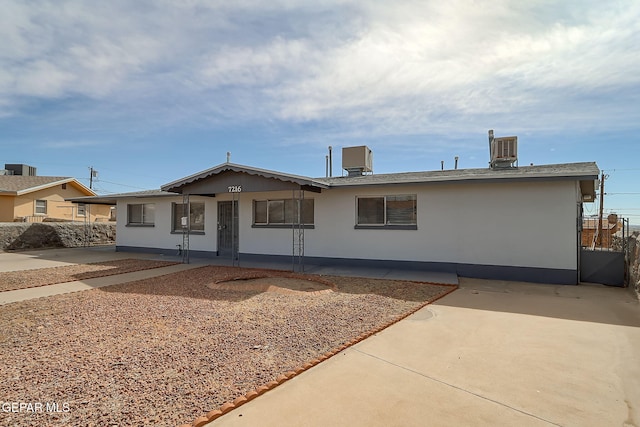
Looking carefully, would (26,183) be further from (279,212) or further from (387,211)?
(387,211)

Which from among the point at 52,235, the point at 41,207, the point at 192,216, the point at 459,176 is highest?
the point at 459,176

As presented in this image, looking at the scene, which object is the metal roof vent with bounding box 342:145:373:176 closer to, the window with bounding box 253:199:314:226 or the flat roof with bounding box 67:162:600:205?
the flat roof with bounding box 67:162:600:205

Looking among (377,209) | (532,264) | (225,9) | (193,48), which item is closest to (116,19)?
(193,48)

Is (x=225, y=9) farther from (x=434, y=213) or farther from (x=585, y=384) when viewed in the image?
(x=585, y=384)

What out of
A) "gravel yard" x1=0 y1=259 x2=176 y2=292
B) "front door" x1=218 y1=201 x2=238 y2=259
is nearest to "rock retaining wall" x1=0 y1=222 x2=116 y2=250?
"gravel yard" x1=0 y1=259 x2=176 y2=292

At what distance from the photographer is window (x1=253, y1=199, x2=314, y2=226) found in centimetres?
1179

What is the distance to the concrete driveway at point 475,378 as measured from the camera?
2.72 meters

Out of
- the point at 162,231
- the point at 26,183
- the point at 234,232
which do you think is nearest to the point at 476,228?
the point at 234,232

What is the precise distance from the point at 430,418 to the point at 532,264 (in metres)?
7.65

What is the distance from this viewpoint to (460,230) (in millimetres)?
9477

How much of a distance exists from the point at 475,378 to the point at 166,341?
3691mm

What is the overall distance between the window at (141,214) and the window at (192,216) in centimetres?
138

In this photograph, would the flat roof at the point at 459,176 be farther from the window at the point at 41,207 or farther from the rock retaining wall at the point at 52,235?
the window at the point at 41,207

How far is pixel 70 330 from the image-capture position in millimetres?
4695
